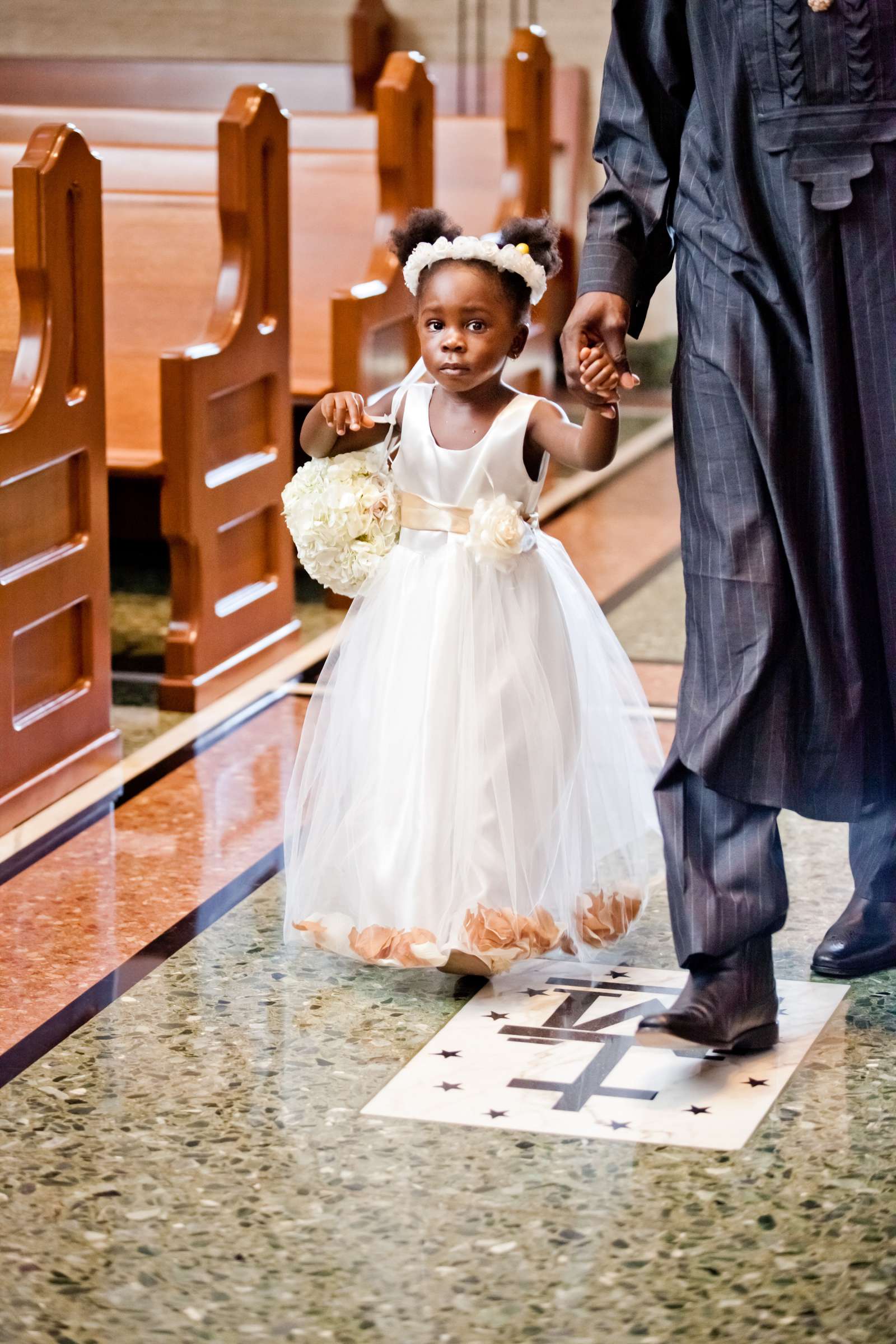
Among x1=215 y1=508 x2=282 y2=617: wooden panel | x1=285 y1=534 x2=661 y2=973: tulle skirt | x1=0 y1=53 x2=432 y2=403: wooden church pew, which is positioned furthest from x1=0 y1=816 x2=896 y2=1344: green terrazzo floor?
x1=0 y1=53 x2=432 y2=403: wooden church pew

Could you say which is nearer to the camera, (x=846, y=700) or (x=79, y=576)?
(x=846, y=700)

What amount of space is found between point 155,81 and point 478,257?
534 centimetres

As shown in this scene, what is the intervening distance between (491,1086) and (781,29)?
4.05 feet

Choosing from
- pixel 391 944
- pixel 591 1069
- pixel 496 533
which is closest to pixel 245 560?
pixel 496 533

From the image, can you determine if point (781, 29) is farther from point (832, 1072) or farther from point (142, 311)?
point (142, 311)

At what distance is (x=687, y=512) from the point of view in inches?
94.9

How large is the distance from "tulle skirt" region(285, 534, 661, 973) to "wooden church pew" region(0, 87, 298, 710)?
4.45ft

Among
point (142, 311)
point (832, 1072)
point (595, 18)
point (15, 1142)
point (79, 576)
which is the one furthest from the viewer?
point (595, 18)

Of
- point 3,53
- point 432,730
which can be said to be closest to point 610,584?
point 432,730

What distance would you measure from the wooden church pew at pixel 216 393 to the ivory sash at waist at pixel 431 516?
A: 1387 millimetres

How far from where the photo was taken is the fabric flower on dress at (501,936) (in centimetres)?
261

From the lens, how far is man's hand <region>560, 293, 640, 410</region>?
2.36 m

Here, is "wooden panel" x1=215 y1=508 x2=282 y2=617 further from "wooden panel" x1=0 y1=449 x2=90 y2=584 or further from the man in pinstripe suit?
the man in pinstripe suit

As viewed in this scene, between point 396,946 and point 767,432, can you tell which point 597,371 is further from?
point 396,946
